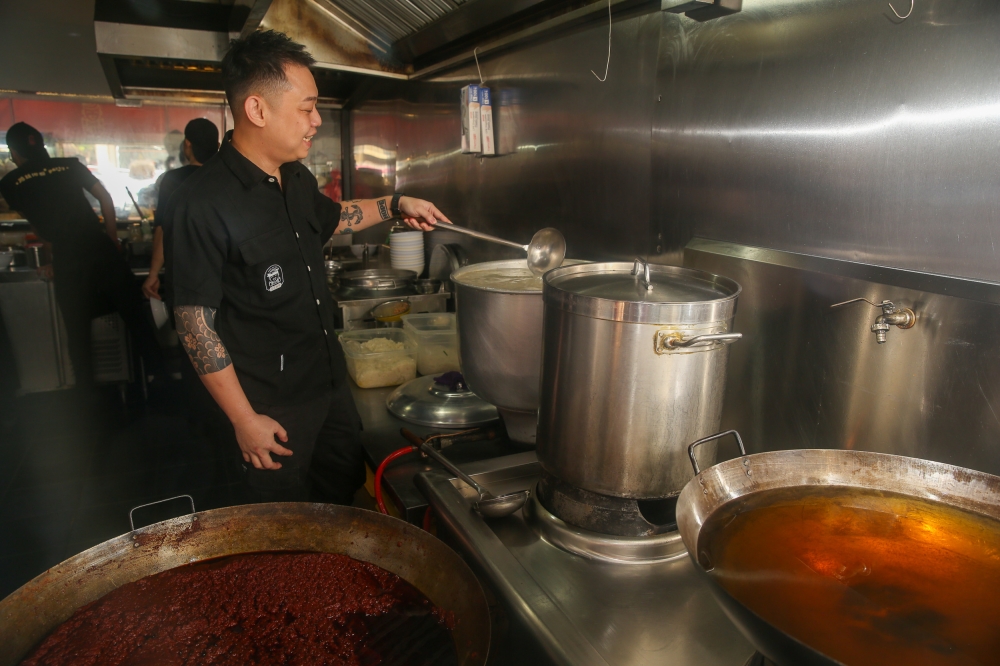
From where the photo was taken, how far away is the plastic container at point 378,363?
2621 millimetres

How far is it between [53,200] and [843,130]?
15.8ft

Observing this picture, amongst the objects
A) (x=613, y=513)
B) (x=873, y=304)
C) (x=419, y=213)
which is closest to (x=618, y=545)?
(x=613, y=513)

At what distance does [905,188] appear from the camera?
119 cm

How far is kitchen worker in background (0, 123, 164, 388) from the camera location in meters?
4.23

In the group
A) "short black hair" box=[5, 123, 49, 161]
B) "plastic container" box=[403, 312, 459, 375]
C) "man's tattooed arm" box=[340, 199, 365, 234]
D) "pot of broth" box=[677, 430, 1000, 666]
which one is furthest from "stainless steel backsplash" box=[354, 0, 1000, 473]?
"short black hair" box=[5, 123, 49, 161]

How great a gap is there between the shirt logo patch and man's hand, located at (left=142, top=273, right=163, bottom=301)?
2.72m

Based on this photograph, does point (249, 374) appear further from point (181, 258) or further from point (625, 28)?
point (625, 28)

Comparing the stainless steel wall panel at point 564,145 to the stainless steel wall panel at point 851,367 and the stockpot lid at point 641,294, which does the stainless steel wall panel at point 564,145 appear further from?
the stockpot lid at point 641,294

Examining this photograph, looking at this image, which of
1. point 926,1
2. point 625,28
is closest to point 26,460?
point 625,28

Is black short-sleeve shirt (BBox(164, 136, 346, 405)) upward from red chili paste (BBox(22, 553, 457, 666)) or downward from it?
upward

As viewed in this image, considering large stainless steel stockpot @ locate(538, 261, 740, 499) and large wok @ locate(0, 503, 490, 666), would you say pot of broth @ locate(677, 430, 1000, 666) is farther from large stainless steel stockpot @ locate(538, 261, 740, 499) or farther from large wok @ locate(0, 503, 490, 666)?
Answer: large wok @ locate(0, 503, 490, 666)

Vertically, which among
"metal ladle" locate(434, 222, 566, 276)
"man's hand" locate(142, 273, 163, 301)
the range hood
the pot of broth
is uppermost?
the range hood

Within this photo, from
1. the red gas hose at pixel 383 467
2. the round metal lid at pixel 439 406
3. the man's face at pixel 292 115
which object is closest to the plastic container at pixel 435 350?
the round metal lid at pixel 439 406

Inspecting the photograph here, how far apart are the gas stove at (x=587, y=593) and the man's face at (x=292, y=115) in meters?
1.15
